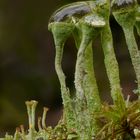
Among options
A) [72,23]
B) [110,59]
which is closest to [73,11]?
[72,23]

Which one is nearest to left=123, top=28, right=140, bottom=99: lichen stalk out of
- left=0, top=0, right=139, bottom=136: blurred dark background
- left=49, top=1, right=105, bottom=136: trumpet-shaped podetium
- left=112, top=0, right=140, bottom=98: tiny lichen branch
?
left=112, top=0, right=140, bottom=98: tiny lichen branch

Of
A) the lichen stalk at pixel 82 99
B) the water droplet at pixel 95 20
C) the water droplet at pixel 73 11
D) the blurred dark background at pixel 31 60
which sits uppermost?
the blurred dark background at pixel 31 60

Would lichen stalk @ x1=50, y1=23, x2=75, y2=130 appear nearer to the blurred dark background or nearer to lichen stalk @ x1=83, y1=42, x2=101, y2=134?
lichen stalk @ x1=83, y1=42, x2=101, y2=134

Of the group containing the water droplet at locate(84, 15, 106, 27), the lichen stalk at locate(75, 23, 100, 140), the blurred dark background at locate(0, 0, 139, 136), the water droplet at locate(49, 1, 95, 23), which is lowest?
the lichen stalk at locate(75, 23, 100, 140)

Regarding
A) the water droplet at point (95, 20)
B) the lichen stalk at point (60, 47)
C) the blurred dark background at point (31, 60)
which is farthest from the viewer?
the blurred dark background at point (31, 60)

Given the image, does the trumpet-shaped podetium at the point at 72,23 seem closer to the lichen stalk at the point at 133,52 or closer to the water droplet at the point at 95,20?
the water droplet at the point at 95,20

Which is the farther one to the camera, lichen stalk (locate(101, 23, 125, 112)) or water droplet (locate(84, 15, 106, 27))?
lichen stalk (locate(101, 23, 125, 112))

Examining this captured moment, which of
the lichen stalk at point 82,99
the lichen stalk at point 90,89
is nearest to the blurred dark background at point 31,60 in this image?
the lichen stalk at point 90,89

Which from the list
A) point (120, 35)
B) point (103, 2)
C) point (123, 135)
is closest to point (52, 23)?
point (103, 2)
